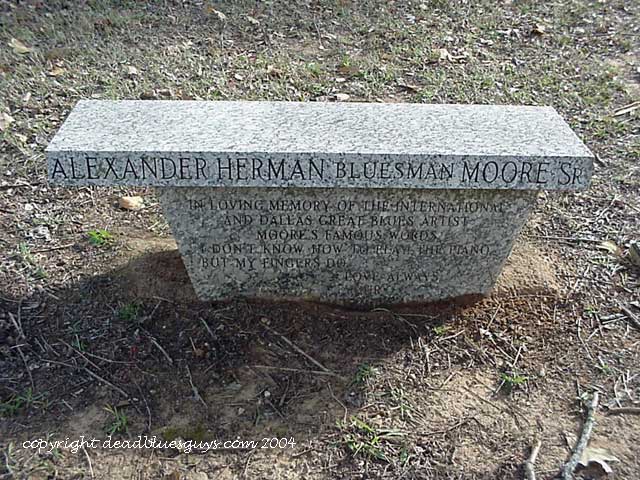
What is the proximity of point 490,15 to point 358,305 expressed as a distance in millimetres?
4233

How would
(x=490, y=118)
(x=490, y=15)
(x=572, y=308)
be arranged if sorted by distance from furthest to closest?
(x=490, y=15)
(x=572, y=308)
(x=490, y=118)

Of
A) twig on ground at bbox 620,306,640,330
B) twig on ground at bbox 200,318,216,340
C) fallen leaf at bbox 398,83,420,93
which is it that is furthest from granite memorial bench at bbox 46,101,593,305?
fallen leaf at bbox 398,83,420,93

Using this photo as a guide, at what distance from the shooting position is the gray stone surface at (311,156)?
237 cm

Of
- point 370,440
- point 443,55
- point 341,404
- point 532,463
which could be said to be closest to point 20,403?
point 341,404

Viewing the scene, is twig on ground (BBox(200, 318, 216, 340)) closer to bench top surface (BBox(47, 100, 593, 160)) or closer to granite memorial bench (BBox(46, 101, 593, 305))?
granite memorial bench (BBox(46, 101, 593, 305))

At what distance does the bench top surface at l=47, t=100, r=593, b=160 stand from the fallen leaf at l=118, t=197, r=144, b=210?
850 millimetres

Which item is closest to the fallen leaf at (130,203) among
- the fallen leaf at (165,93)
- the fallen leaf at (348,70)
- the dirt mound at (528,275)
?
the fallen leaf at (165,93)

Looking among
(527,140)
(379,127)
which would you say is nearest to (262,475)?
(379,127)

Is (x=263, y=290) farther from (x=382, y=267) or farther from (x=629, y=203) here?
(x=629, y=203)

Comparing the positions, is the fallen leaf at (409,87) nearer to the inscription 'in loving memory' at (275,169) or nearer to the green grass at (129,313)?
the inscription 'in loving memory' at (275,169)

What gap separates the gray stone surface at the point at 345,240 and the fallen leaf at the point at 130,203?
0.93 m

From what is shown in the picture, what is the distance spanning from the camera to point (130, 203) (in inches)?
143

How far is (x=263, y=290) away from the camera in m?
2.92

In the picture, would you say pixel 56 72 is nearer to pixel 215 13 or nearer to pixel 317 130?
pixel 215 13
